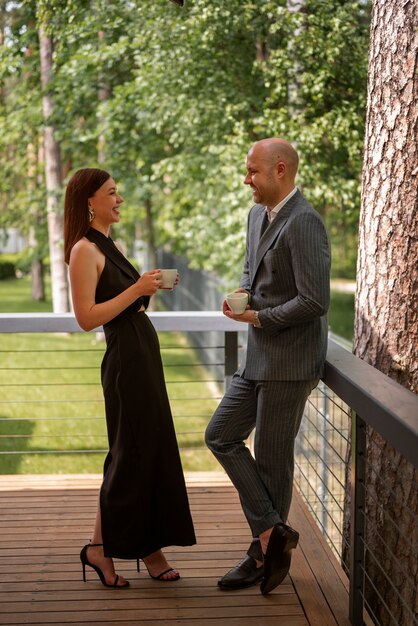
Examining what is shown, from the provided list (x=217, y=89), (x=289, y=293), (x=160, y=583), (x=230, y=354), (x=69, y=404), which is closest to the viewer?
(x=289, y=293)

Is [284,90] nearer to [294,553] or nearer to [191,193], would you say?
[191,193]

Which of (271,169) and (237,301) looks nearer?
(237,301)

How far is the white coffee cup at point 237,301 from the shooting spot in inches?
123

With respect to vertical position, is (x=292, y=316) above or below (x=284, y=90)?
below

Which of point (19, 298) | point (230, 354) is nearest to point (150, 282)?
point (230, 354)

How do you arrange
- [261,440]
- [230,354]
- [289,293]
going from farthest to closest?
[230,354]
[261,440]
[289,293]

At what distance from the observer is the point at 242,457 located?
339 cm

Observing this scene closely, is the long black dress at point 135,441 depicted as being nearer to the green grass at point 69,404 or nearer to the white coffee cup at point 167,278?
the white coffee cup at point 167,278

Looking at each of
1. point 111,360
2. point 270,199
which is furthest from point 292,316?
point 111,360

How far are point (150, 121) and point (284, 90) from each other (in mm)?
3127

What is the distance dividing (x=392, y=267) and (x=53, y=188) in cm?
1346

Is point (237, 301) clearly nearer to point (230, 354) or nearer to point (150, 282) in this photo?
point (150, 282)

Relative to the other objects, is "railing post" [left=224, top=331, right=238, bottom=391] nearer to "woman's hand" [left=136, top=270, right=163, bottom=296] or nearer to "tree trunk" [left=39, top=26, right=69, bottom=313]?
"woman's hand" [left=136, top=270, right=163, bottom=296]

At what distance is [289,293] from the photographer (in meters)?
3.23
